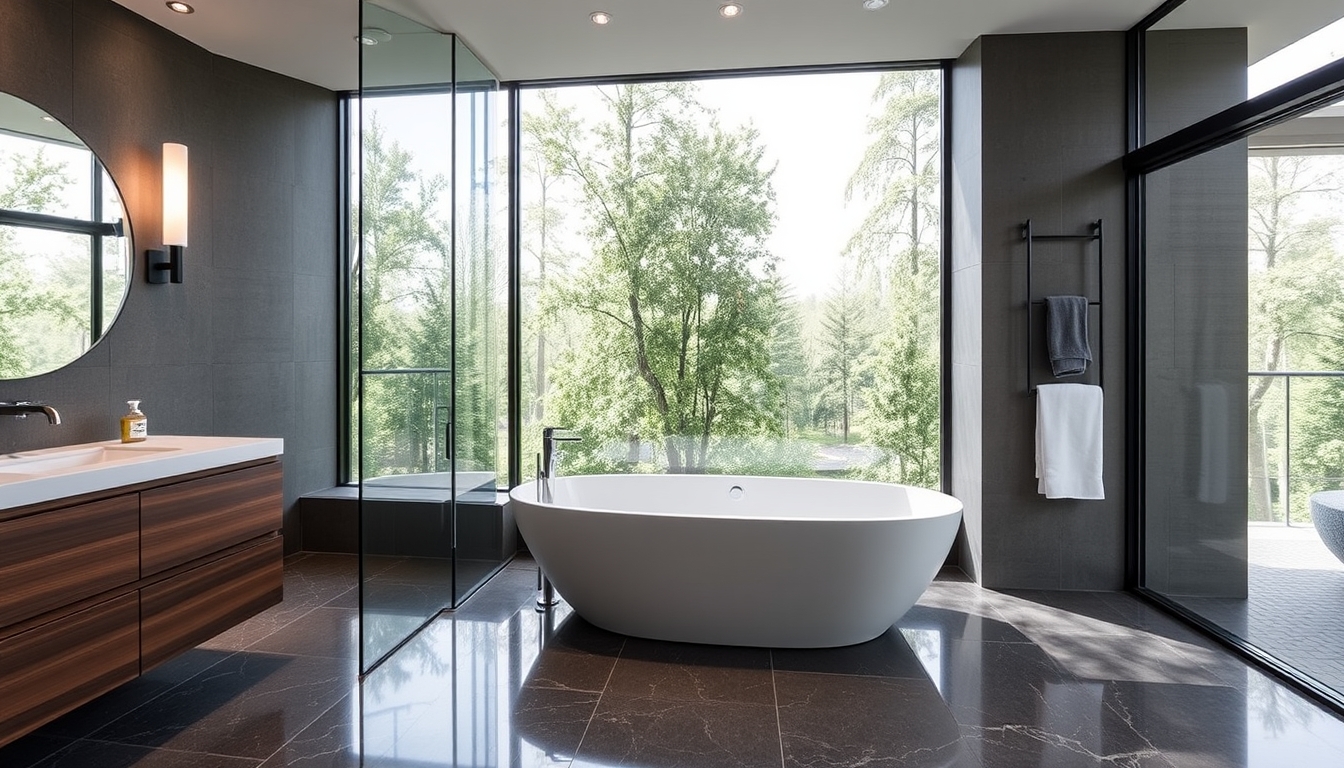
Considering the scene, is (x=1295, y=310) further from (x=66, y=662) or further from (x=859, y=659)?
(x=66, y=662)

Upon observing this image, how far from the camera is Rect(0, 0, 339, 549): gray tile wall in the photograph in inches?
118

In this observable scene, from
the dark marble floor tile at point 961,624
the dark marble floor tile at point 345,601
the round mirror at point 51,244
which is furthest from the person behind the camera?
the dark marble floor tile at point 345,601

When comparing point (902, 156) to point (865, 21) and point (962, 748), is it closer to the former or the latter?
point (865, 21)

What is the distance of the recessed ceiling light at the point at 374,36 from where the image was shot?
285 centimetres

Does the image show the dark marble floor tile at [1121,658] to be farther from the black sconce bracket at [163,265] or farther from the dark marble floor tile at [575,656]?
the black sconce bracket at [163,265]

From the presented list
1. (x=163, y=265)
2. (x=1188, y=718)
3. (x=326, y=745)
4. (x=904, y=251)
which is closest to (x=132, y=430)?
(x=163, y=265)

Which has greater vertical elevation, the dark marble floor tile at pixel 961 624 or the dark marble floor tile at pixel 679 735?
the dark marble floor tile at pixel 961 624

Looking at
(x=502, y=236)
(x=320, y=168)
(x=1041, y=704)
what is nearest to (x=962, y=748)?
(x=1041, y=704)

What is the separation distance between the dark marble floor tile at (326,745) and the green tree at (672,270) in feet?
7.24

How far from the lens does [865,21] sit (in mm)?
3572

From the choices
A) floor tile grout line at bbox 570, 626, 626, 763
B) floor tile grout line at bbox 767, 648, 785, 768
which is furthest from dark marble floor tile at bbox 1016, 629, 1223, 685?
Answer: floor tile grout line at bbox 570, 626, 626, 763

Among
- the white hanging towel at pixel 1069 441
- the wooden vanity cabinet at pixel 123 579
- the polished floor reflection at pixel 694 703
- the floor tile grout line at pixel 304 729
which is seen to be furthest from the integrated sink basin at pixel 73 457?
the white hanging towel at pixel 1069 441

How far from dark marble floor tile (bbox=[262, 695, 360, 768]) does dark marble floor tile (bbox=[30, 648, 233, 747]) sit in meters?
0.59

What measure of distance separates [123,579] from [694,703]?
180 cm
